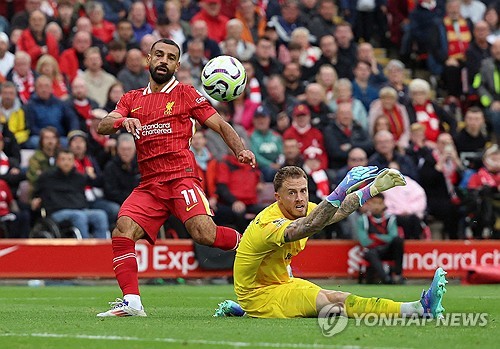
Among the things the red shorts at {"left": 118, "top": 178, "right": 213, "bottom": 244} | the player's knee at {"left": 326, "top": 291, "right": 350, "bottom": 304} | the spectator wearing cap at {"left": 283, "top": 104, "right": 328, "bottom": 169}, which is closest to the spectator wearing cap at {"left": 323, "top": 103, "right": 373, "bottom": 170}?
the spectator wearing cap at {"left": 283, "top": 104, "right": 328, "bottom": 169}

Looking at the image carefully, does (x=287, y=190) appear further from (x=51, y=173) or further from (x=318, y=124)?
(x=318, y=124)

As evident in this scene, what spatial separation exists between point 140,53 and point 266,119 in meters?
2.52

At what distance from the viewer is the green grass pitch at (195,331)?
8039 millimetres

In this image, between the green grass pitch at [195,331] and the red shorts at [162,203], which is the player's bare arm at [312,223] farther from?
the red shorts at [162,203]

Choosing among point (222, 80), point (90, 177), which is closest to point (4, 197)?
point (90, 177)

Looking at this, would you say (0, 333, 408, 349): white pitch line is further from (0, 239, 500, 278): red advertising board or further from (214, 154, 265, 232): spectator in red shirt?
(214, 154, 265, 232): spectator in red shirt

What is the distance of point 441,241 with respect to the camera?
18.3m

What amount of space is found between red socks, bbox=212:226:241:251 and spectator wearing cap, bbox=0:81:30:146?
8141 mm

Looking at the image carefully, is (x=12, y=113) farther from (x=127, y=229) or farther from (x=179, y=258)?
(x=127, y=229)

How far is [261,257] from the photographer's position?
9.94 metres

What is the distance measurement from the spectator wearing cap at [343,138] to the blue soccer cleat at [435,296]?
10477 mm

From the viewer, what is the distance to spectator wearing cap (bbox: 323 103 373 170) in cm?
1974

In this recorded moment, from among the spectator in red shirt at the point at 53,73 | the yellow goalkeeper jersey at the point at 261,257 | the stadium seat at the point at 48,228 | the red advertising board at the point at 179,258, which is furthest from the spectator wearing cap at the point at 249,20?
the yellow goalkeeper jersey at the point at 261,257

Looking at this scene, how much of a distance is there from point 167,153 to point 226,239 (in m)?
0.99
